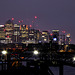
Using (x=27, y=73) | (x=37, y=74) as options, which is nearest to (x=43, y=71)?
(x=37, y=74)

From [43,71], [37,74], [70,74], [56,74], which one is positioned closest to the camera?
[43,71]

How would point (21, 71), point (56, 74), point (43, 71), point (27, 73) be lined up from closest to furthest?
point (43, 71) → point (27, 73) → point (21, 71) → point (56, 74)

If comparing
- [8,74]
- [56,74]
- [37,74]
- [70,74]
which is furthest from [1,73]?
[70,74]

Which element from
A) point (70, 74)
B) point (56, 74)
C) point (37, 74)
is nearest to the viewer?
point (37, 74)

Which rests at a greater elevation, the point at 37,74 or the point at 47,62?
the point at 47,62

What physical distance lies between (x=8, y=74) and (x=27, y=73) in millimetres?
1203

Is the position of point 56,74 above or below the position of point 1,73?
below

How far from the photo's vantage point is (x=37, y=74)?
11.8 metres

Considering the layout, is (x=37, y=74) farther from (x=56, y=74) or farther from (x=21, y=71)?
(x=56, y=74)

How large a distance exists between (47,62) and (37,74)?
174cm

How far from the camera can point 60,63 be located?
1023cm

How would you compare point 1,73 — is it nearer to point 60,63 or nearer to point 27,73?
point 27,73

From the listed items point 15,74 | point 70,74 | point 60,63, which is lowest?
point 70,74

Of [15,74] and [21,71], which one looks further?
[21,71]
